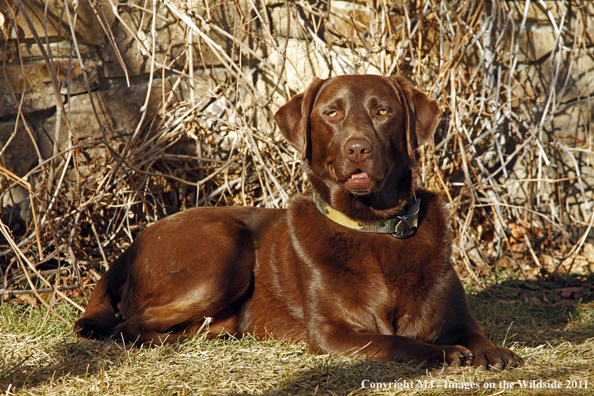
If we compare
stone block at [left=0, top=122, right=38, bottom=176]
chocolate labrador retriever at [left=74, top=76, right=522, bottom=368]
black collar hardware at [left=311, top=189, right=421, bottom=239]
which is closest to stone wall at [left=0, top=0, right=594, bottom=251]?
stone block at [left=0, top=122, right=38, bottom=176]

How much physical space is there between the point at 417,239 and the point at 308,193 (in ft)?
2.22

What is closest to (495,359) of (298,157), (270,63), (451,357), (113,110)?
(451,357)

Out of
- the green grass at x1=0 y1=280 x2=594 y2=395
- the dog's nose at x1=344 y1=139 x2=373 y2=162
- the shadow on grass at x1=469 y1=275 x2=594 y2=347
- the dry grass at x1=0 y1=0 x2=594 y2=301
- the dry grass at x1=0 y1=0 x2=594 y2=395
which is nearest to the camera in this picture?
the green grass at x1=0 y1=280 x2=594 y2=395

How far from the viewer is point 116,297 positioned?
3203 mm

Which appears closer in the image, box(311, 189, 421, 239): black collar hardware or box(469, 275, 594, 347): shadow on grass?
box(311, 189, 421, 239): black collar hardware

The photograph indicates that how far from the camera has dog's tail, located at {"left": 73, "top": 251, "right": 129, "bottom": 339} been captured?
9.18 ft

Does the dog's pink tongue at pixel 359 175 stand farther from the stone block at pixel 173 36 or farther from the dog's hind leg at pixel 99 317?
the stone block at pixel 173 36

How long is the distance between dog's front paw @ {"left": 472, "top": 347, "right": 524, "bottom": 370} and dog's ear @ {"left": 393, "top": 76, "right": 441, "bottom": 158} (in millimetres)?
1031

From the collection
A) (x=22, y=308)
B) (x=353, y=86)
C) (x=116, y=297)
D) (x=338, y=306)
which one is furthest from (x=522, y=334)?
(x=22, y=308)

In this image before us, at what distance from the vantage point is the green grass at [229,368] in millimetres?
2148

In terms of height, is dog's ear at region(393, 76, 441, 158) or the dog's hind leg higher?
dog's ear at region(393, 76, 441, 158)

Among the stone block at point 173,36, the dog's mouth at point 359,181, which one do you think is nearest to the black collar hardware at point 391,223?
the dog's mouth at point 359,181

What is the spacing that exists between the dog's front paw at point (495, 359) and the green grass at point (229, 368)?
1.4 inches

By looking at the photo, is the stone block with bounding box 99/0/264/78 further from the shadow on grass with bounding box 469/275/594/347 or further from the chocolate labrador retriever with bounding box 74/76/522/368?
the shadow on grass with bounding box 469/275/594/347
